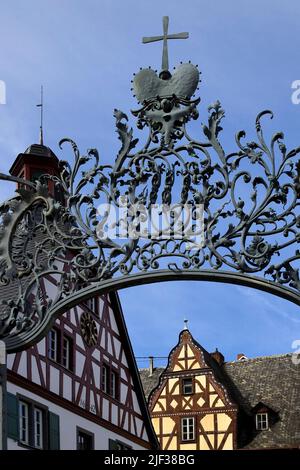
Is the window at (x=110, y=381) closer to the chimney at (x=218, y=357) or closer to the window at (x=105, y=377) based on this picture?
the window at (x=105, y=377)

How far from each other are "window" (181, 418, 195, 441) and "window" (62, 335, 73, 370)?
1425cm

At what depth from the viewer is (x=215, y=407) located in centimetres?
3559

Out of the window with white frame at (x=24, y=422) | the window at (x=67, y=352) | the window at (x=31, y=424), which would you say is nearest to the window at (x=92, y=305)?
the window at (x=67, y=352)

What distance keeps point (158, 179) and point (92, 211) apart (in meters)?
0.60

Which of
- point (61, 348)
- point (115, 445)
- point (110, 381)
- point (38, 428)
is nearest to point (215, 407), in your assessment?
point (110, 381)

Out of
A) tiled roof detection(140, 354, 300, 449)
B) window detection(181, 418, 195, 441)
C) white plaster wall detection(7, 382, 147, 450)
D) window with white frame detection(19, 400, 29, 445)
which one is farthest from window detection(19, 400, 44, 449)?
Result: tiled roof detection(140, 354, 300, 449)

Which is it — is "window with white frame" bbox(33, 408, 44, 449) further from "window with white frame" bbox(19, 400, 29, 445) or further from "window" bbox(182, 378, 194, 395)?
"window" bbox(182, 378, 194, 395)

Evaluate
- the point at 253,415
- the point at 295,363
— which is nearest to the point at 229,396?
the point at 253,415

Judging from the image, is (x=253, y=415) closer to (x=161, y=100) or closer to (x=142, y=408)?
(x=142, y=408)

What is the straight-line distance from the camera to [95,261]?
758 cm

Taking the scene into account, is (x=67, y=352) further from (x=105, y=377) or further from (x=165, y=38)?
(x=165, y=38)

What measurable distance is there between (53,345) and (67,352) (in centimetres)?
85

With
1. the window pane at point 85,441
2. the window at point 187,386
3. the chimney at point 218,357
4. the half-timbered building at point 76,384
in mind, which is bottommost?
the window pane at point 85,441

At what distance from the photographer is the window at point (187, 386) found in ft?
119
